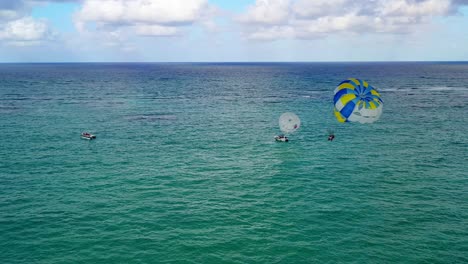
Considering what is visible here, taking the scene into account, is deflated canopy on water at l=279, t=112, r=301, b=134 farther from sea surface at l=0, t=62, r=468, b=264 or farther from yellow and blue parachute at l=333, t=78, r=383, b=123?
yellow and blue parachute at l=333, t=78, r=383, b=123

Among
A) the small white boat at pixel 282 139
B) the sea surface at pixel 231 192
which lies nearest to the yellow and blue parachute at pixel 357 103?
the sea surface at pixel 231 192

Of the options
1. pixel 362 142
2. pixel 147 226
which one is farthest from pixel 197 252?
pixel 362 142

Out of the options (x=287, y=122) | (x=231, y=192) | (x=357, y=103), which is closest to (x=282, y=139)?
(x=287, y=122)

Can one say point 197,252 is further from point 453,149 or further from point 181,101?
point 181,101

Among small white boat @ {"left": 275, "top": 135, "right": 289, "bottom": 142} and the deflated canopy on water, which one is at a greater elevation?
the deflated canopy on water

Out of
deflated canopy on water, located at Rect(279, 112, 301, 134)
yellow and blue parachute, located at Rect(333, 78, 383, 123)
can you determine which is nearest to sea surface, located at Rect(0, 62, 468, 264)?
deflated canopy on water, located at Rect(279, 112, 301, 134)

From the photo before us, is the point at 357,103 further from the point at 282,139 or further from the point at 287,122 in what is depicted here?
the point at 282,139
